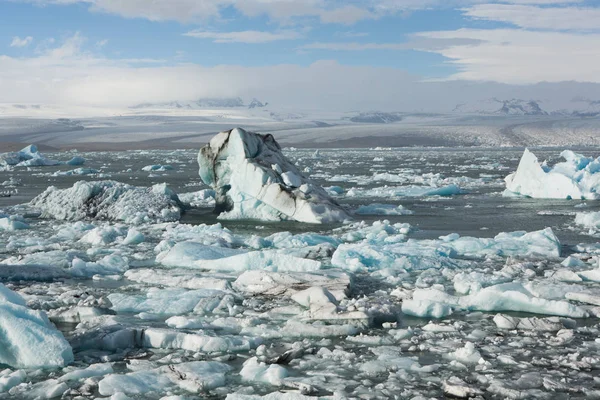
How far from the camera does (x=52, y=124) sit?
357 feet

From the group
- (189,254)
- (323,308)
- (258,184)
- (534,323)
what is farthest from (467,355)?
(258,184)

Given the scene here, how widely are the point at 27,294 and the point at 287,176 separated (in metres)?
6.82

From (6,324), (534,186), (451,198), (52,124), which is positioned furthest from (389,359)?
(52,124)

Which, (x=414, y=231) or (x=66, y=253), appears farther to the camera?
(x=414, y=231)

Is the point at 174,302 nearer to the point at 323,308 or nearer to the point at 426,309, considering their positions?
the point at 323,308

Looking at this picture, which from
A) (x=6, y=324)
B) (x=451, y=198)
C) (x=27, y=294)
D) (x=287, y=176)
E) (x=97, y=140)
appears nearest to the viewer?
(x=6, y=324)

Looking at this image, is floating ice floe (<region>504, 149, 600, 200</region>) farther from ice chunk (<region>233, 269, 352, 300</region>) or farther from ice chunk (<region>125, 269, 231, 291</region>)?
ice chunk (<region>125, 269, 231, 291</region>)

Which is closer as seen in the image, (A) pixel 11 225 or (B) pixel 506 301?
(B) pixel 506 301

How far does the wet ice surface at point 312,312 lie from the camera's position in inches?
173

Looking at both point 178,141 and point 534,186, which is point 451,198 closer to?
point 534,186

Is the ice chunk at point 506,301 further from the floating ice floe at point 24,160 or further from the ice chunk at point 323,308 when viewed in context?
the floating ice floe at point 24,160

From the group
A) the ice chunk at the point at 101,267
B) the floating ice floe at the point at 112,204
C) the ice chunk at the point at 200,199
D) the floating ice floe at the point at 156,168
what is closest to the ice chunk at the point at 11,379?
the ice chunk at the point at 101,267

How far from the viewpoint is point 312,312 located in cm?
583

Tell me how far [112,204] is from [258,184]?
3048mm
